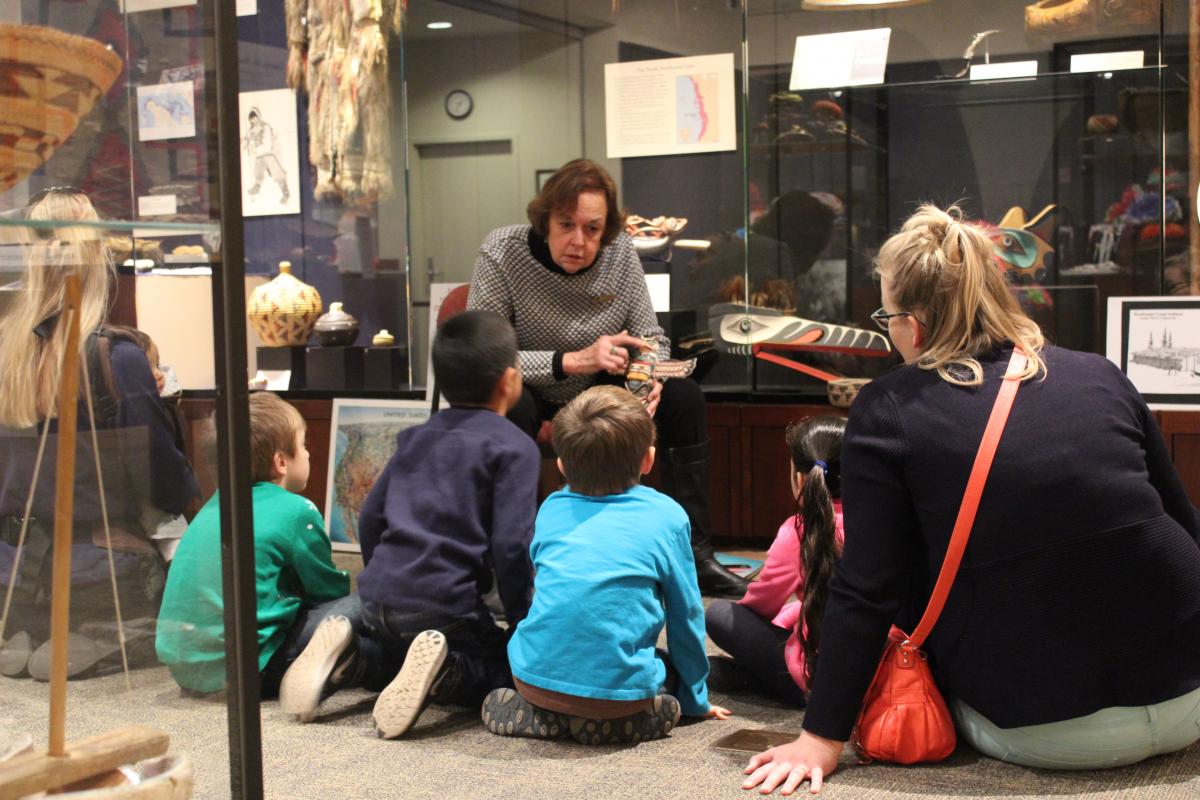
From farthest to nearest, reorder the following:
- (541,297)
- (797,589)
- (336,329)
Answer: (336,329) < (541,297) < (797,589)

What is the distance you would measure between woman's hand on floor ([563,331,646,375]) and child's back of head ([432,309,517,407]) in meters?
0.85

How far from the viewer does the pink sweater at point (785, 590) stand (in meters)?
2.75

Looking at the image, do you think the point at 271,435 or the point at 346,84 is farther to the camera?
the point at 346,84

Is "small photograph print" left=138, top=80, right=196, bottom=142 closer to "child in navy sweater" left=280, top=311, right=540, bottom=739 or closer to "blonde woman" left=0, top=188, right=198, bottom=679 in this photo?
"blonde woman" left=0, top=188, right=198, bottom=679

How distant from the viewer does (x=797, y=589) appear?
2.82 m

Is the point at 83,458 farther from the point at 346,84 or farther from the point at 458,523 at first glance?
the point at 346,84

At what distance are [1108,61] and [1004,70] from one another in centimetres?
32

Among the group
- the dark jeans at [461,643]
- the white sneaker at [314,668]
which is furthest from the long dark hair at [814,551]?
the white sneaker at [314,668]

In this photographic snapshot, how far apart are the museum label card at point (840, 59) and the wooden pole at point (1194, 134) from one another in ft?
3.11

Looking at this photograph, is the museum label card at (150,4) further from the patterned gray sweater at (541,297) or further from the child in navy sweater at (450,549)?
the patterned gray sweater at (541,297)

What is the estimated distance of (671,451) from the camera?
401cm

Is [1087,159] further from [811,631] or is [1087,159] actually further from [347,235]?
[347,235]

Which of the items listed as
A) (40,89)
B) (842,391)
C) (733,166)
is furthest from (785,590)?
(733,166)

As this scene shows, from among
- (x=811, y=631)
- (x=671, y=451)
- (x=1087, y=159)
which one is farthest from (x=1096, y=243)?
(x=811, y=631)
